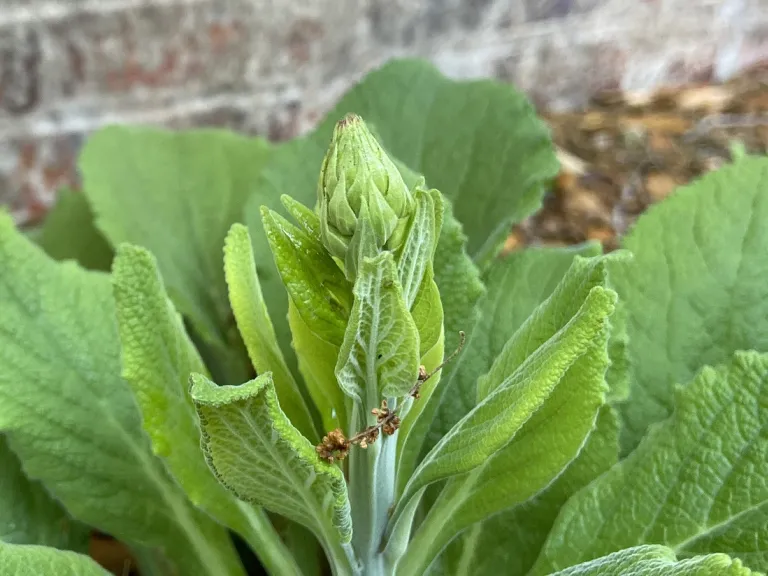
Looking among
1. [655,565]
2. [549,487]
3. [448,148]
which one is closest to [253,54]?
[448,148]

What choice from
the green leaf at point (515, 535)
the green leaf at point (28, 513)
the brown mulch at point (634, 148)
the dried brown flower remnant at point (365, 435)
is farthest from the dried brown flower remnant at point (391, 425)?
the brown mulch at point (634, 148)

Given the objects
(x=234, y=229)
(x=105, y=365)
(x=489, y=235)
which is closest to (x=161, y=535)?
(x=105, y=365)

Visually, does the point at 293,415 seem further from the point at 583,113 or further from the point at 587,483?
the point at 583,113

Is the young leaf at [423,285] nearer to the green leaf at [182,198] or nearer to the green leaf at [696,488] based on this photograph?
the green leaf at [696,488]

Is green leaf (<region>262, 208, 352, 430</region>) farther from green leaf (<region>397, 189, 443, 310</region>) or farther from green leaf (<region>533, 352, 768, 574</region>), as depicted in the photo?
green leaf (<region>533, 352, 768, 574</region>)

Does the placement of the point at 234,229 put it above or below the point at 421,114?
below

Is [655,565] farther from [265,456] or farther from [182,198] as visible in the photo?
[182,198]

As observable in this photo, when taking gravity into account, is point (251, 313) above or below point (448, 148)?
below
